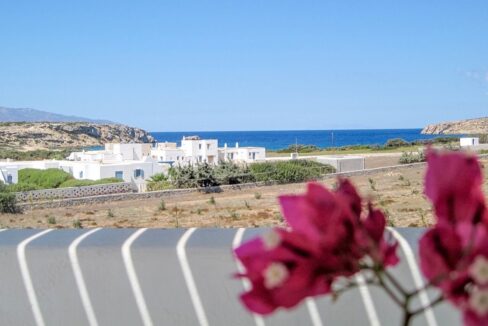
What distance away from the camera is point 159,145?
33.8m

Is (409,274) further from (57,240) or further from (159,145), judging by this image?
(159,145)

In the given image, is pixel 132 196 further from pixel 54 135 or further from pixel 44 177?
pixel 54 135

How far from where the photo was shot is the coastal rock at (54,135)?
69812 mm

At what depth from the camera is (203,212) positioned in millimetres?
14000

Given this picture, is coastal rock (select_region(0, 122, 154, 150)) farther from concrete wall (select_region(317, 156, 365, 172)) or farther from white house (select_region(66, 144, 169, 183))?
concrete wall (select_region(317, 156, 365, 172))

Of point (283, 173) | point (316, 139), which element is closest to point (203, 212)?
point (283, 173)

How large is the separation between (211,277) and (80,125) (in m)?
91.7

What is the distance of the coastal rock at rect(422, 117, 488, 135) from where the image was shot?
89250 millimetres

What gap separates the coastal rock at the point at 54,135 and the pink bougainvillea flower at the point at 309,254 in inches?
2664

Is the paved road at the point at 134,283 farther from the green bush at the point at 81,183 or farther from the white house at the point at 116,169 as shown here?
the white house at the point at 116,169

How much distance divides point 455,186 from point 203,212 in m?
13.5

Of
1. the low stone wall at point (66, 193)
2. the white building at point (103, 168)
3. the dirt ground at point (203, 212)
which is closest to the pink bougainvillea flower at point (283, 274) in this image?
the dirt ground at point (203, 212)

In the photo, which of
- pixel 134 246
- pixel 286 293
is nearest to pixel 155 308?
pixel 134 246

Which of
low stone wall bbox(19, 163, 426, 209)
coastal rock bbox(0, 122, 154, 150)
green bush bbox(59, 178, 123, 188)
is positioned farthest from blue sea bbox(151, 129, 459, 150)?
low stone wall bbox(19, 163, 426, 209)
